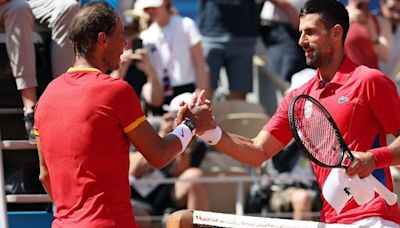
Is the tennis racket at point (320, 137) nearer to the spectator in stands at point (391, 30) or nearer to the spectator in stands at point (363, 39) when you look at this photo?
the spectator in stands at point (363, 39)

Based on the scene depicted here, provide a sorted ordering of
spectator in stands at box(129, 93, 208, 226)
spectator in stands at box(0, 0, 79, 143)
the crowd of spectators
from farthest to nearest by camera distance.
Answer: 1. the crowd of spectators
2. spectator in stands at box(129, 93, 208, 226)
3. spectator in stands at box(0, 0, 79, 143)

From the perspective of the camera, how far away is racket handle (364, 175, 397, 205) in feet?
17.2

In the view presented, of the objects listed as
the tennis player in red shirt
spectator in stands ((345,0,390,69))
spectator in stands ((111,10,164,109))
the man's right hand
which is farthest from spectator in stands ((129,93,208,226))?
the man's right hand

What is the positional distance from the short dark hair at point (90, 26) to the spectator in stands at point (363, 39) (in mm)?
4966

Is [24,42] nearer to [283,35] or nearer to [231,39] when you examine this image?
[231,39]

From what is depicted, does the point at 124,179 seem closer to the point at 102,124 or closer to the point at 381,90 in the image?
the point at 102,124

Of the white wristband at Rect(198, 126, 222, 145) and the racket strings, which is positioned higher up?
the racket strings

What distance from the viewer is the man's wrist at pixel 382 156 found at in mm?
5289

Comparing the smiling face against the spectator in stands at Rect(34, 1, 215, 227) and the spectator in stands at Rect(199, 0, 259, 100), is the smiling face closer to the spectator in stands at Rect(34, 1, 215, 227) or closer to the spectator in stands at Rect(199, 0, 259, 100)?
the spectator in stands at Rect(34, 1, 215, 227)

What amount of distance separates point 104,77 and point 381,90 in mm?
1419

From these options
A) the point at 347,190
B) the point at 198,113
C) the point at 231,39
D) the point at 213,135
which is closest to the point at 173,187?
the point at 231,39

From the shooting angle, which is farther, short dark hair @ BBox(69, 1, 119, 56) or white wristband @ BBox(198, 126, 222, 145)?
white wristband @ BBox(198, 126, 222, 145)

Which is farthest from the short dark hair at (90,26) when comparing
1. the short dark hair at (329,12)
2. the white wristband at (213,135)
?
the short dark hair at (329,12)

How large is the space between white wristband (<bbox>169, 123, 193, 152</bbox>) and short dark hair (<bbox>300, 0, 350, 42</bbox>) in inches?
37.6
